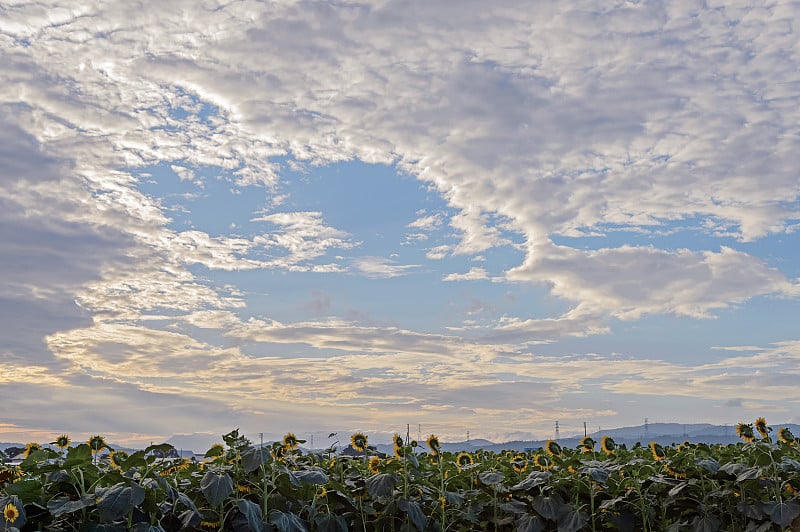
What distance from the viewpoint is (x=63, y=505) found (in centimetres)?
465

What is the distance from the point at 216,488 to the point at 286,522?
477mm

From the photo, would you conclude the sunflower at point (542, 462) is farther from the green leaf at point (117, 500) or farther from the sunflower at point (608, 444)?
the green leaf at point (117, 500)

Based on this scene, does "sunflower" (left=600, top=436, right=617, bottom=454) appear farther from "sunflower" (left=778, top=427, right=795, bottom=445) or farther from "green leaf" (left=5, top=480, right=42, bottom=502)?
"green leaf" (left=5, top=480, right=42, bottom=502)

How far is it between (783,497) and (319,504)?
3.30 metres

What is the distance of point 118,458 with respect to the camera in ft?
17.2

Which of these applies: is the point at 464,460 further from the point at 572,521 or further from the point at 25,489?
the point at 25,489

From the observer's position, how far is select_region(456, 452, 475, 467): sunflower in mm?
6766

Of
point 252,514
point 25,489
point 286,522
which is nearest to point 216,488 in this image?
point 252,514

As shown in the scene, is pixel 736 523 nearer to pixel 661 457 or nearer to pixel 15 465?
pixel 661 457

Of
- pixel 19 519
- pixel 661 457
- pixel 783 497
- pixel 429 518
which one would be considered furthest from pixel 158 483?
pixel 783 497

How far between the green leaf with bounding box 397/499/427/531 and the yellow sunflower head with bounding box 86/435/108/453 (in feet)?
6.41

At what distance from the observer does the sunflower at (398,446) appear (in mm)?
5961

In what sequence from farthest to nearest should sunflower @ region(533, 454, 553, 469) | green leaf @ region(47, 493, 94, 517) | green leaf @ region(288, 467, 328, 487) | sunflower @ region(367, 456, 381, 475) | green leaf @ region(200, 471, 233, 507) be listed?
1. sunflower @ region(533, 454, 553, 469)
2. sunflower @ region(367, 456, 381, 475)
3. green leaf @ region(288, 467, 328, 487)
4. green leaf @ region(200, 471, 233, 507)
5. green leaf @ region(47, 493, 94, 517)

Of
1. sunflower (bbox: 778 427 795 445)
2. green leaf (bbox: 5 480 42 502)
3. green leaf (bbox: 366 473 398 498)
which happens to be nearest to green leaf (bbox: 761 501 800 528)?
sunflower (bbox: 778 427 795 445)
